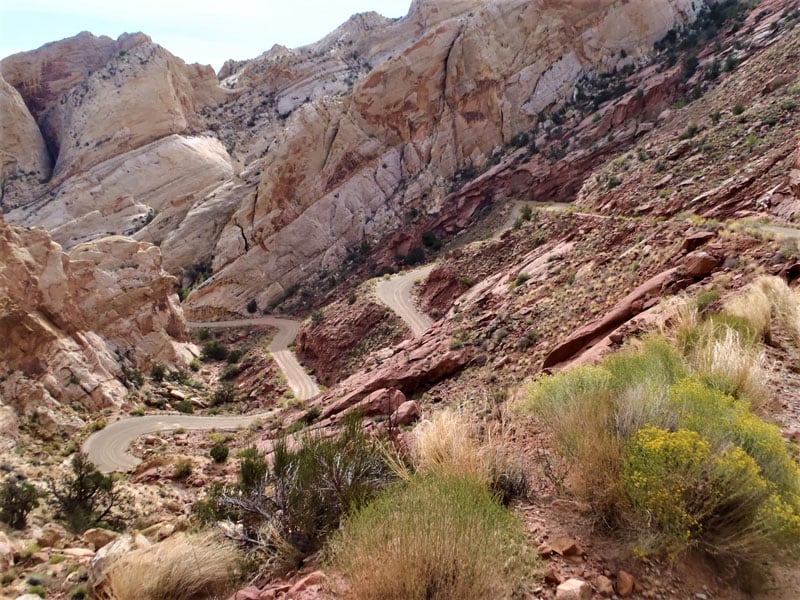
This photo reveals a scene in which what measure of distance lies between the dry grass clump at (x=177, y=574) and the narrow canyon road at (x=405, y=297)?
77.2 ft

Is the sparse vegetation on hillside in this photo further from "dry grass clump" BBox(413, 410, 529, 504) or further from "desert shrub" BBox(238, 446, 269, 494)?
"desert shrub" BBox(238, 446, 269, 494)

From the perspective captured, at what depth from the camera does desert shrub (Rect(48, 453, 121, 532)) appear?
12172mm

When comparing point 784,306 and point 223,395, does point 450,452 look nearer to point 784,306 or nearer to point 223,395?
point 784,306

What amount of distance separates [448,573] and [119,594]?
3.77 metres

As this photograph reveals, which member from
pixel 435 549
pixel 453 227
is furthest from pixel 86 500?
pixel 453 227

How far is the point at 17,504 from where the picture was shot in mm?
11719

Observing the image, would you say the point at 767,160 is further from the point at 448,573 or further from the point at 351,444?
the point at 448,573

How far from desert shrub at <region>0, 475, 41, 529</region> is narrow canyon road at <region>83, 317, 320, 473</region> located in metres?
5.93

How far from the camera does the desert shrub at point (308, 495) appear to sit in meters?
5.09

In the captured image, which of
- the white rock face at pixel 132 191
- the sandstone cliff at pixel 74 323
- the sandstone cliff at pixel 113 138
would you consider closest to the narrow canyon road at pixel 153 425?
the sandstone cliff at pixel 74 323

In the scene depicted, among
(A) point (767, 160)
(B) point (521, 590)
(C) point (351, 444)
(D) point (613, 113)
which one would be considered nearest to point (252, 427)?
(C) point (351, 444)

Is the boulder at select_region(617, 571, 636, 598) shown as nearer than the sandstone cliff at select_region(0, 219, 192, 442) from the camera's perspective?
Yes

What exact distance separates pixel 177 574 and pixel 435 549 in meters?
3.22

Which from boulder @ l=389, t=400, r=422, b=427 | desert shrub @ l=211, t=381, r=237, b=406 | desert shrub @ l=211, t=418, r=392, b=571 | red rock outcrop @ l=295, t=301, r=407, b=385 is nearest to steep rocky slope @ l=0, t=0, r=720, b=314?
red rock outcrop @ l=295, t=301, r=407, b=385
